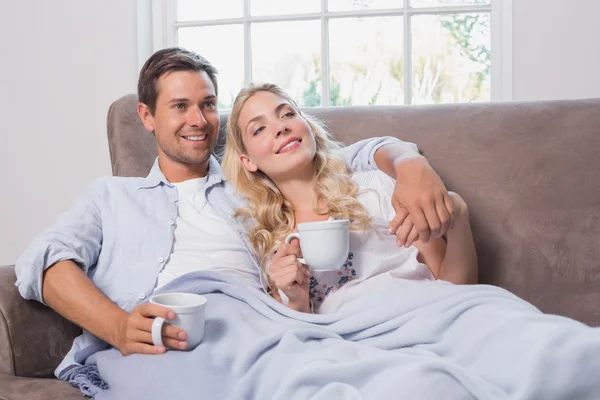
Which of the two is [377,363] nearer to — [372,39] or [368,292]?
[368,292]

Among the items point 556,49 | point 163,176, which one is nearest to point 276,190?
point 163,176

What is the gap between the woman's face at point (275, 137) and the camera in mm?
1678

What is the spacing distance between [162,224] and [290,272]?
1.39 feet

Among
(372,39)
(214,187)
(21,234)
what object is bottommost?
(21,234)

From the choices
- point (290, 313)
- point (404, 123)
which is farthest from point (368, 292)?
point (404, 123)

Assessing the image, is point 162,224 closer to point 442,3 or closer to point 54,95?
point 54,95

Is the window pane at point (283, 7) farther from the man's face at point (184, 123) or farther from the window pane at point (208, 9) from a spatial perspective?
the man's face at point (184, 123)

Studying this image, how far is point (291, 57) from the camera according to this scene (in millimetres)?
2951

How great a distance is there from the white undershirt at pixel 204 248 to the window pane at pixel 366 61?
1310mm

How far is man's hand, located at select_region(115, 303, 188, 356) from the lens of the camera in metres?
1.20

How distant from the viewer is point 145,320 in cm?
125

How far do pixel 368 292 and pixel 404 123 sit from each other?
1.93 ft

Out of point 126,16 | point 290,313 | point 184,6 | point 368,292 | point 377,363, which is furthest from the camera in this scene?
point 184,6

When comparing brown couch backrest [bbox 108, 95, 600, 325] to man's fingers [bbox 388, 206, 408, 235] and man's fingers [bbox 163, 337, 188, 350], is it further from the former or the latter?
man's fingers [bbox 163, 337, 188, 350]
